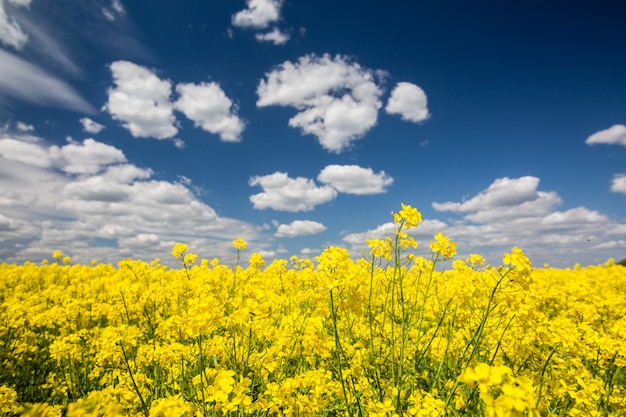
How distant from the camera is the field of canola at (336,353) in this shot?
2393mm

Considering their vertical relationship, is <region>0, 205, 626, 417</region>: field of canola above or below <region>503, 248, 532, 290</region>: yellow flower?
below

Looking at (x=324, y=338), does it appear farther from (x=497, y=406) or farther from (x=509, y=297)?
(x=497, y=406)

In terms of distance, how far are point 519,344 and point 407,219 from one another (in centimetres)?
182

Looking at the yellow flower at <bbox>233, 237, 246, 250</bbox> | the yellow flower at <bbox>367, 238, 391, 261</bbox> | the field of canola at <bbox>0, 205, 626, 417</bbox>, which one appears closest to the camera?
the field of canola at <bbox>0, 205, 626, 417</bbox>

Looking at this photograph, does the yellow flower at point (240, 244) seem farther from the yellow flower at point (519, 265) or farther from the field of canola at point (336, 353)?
the yellow flower at point (519, 265)

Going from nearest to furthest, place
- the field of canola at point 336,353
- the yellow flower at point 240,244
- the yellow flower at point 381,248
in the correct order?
the field of canola at point 336,353 → the yellow flower at point 381,248 → the yellow flower at point 240,244

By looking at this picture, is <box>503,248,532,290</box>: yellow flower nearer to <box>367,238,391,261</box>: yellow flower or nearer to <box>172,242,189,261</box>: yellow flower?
<box>367,238,391,261</box>: yellow flower

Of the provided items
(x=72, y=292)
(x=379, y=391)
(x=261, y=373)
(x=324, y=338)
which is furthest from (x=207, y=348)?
(x=72, y=292)

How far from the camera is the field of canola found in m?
2.39

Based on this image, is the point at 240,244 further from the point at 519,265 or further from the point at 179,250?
the point at 519,265

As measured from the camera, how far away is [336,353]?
2.96 metres

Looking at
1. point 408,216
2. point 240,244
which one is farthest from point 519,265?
point 240,244

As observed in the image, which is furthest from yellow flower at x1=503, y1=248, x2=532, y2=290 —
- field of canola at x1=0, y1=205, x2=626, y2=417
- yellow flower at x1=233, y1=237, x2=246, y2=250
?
yellow flower at x1=233, y1=237, x2=246, y2=250

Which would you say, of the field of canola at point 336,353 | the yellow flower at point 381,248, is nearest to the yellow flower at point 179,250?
the field of canola at point 336,353
